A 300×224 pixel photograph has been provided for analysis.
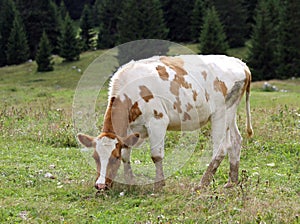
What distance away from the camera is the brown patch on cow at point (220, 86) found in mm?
8462

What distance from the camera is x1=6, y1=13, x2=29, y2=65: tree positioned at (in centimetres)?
4986

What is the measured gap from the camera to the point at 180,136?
11.6 metres

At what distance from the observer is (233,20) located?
53.7 m

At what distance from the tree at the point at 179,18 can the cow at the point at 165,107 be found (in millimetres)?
47357

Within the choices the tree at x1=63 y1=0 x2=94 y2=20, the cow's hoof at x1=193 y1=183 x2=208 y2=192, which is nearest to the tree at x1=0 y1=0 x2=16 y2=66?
the tree at x1=63 y1=0 x2=94 y2=20

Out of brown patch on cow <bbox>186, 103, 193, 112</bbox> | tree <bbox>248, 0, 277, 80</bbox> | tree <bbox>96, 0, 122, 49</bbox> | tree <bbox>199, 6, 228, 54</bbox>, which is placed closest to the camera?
brown patch on cow <bbox>186, 103, 193, 112</bbox>

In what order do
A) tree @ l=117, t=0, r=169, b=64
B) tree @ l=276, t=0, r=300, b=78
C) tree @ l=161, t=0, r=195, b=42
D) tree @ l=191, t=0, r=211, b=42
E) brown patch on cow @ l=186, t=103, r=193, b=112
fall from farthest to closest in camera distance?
tree @ l=161, t=0, r=195, b=42 → tree @ l=191, t=0, r=211, b=42 → tree @ l=117, t=0, r=169, b=64 → tree @ l=276, t=0, r=300, b=78 → brown patch on cow @ l=186, t=103, r=193, b=112

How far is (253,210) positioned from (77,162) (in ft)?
14.9

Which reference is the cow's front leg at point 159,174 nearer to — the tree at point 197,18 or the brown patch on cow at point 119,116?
the brown patch on cow at point 119,116

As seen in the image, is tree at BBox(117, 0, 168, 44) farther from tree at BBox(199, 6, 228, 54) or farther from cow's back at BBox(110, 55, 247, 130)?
cow's back at BBox(110, 55, 247, 130)

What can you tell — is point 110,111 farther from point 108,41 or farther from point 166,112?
point 108,41

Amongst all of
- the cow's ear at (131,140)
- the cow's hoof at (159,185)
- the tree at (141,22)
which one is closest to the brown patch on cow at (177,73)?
the cow's ear at (131,140)

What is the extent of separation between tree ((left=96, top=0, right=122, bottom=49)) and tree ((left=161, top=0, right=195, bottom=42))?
564cm

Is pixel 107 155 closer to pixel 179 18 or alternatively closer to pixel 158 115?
pixel 158 115
